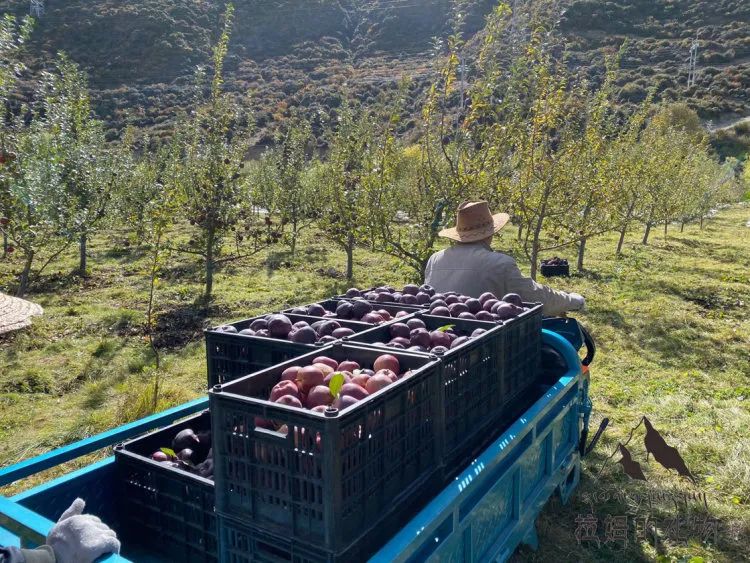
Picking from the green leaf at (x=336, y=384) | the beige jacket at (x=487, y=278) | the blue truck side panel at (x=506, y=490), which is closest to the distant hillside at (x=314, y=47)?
the beige jacket at (x=487, y=278)

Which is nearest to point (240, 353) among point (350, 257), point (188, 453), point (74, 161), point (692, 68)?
point (188, 453)

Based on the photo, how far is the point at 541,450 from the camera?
3.05 metres

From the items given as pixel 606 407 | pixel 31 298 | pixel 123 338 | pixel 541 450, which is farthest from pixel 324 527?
pixel 31 298

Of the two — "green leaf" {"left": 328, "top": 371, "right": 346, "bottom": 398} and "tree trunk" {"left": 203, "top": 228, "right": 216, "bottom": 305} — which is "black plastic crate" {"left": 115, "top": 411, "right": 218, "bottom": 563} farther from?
"tree trunk" {"left": 203, "top": 228, "right": 216, "bottom": 305}

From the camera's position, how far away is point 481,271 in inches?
163

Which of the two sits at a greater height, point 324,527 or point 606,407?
point 324,527

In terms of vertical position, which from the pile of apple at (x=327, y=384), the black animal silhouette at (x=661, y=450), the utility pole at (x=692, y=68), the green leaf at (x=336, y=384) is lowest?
the black animal silhouette at (x=661, y=450)

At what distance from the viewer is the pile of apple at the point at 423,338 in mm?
2521

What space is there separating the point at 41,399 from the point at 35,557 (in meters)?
5.28

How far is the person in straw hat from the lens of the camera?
3.93 m

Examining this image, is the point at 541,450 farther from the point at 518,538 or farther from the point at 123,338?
the point at 123,338

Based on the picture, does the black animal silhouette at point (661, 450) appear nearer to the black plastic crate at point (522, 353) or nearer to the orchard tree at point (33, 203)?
the black plastic crate at point (522, 353)

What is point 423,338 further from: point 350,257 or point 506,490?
point 350,257

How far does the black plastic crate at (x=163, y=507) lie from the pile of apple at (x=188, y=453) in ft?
0.24
